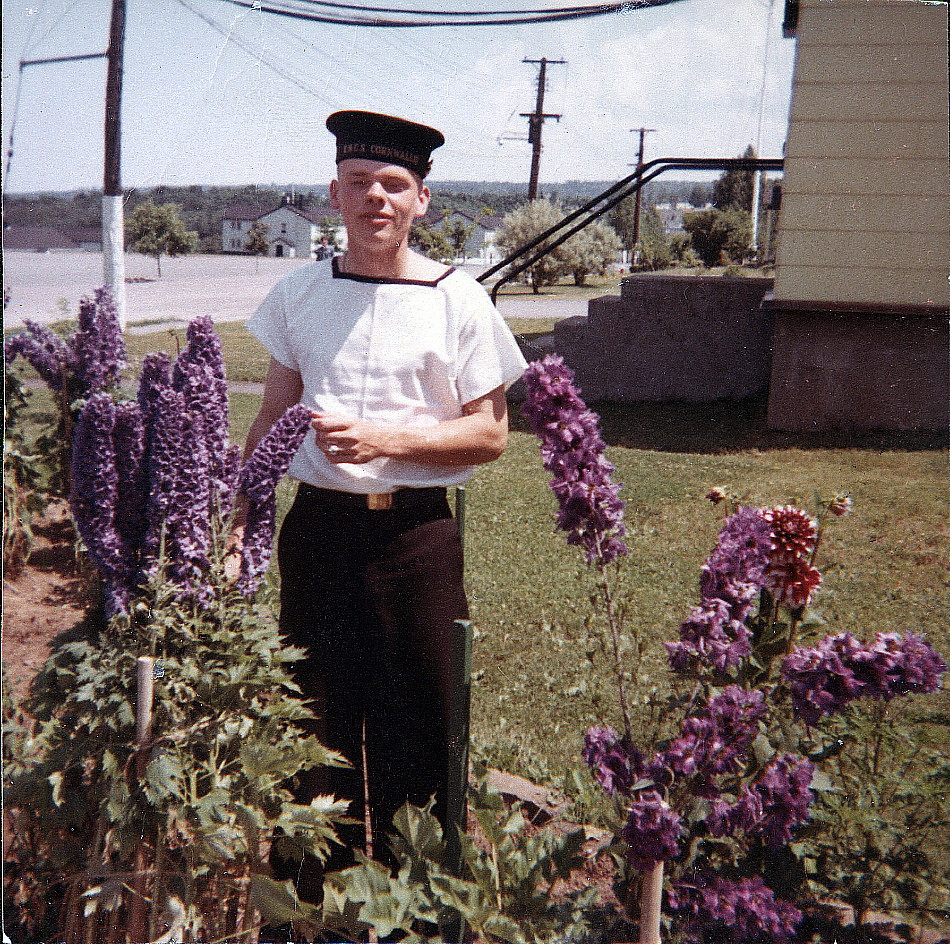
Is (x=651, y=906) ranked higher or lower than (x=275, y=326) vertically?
lower

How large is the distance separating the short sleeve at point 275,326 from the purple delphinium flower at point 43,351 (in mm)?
621

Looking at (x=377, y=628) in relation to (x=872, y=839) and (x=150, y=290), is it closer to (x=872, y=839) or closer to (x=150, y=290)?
(x=872, y=839)

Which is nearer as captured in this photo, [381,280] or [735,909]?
[735,909]

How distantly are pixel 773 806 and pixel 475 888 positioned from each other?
1.75 feet

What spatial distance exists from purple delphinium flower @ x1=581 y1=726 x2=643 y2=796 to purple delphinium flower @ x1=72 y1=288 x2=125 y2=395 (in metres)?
1.57

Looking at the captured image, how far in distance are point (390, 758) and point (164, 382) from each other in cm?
101

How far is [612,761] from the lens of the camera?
5.40 ft

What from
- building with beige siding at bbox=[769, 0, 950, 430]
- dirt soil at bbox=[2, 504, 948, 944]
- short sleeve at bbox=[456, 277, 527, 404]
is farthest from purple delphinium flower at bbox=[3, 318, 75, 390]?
building with beige siding at bbox=[769, 0, 950, 430]

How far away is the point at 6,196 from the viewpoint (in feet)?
4.95

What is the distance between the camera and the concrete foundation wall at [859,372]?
615cm

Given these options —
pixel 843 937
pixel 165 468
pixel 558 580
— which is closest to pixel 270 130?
pixel 165 468

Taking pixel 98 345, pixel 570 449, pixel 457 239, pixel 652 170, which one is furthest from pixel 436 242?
pixel 570 449

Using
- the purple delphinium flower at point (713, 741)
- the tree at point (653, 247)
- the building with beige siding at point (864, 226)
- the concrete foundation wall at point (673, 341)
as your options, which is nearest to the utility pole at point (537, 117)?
the purple delphinium flower at point (713, 741)

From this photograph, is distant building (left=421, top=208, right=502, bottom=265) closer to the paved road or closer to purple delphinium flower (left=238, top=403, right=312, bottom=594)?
the paved road
